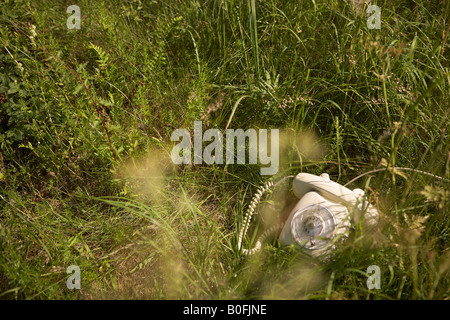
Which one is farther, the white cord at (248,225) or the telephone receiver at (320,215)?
the white cord at (248,225)

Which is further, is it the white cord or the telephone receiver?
the white cord

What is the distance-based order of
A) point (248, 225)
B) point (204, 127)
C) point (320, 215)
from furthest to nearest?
point (204, 127)
point (248, 225)
point (320, 215)

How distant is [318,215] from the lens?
1.65 meters

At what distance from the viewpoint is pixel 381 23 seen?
2121mm

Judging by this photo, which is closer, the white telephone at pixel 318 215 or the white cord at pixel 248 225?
the white telephone at pixel 318 215

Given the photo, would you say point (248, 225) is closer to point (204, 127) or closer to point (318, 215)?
point (318, 215)

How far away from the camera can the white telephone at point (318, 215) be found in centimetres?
155

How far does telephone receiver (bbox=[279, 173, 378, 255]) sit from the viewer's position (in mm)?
1540

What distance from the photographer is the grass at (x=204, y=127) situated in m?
1.59

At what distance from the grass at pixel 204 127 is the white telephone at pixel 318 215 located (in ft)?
0.21

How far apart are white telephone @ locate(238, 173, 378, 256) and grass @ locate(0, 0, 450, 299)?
6cm

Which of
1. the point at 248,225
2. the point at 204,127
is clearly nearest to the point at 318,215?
the point at 248,225

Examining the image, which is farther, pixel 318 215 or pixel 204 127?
pixel 204 127
